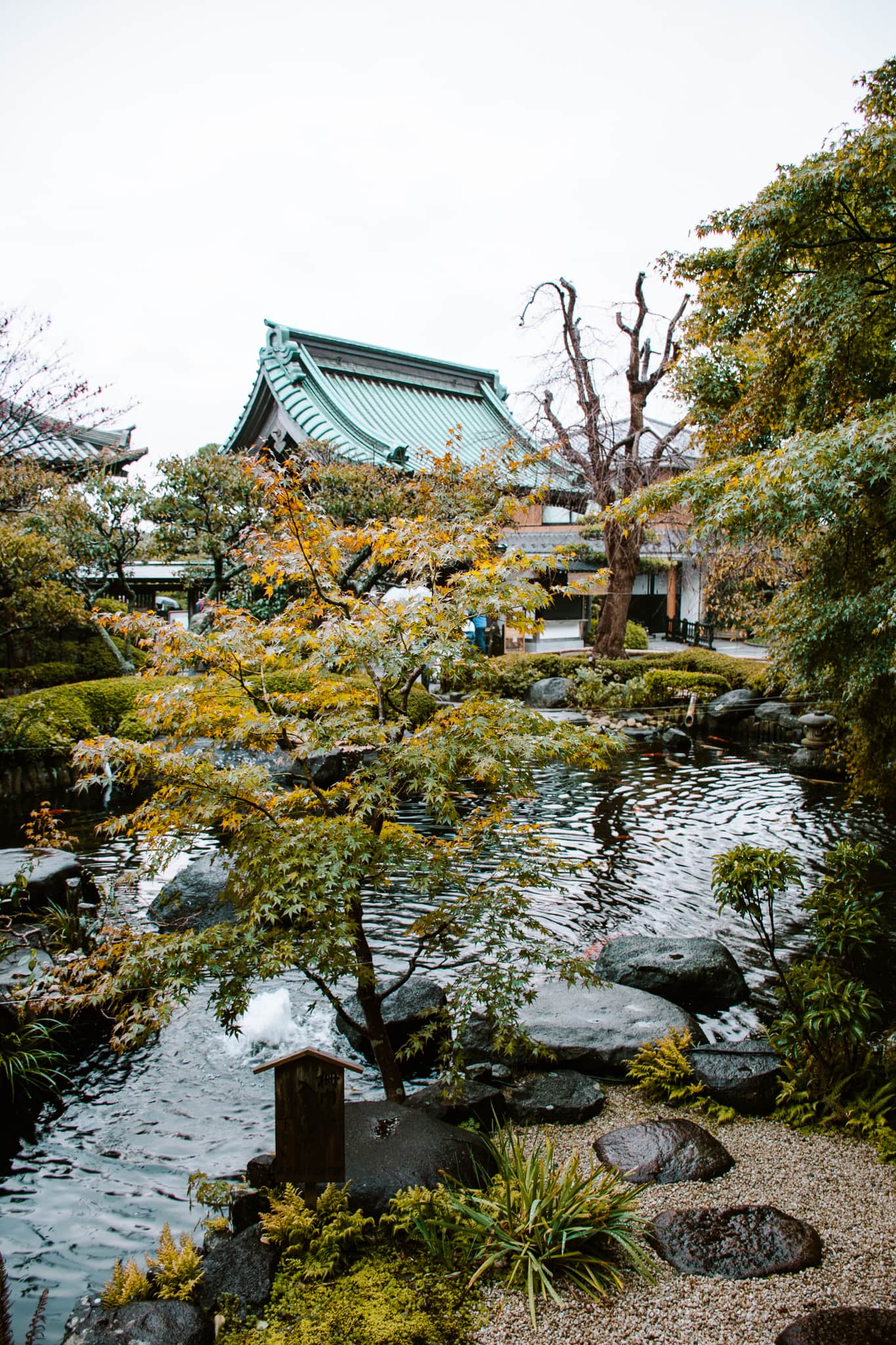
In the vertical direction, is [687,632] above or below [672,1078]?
above

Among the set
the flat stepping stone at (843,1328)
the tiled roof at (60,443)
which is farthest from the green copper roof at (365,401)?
the flat stepping stone at (843,1328)

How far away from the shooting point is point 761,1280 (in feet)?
11.2

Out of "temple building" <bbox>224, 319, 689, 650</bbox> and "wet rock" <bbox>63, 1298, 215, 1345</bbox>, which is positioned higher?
"temple building" <bbox>224, 319, 689, 650</bbox>

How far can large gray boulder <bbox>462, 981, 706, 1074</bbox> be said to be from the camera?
5535 millimetres

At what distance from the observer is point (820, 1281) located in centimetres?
339

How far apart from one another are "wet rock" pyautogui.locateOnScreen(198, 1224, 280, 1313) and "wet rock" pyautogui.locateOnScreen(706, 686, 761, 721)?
17.0 meters

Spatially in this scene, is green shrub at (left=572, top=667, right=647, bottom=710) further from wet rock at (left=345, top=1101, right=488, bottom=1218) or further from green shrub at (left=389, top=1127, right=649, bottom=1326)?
green shrub at (left=389, top=1127, right=649, bottom=1326)

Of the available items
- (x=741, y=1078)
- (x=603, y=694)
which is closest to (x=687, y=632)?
(x=603, y=694)

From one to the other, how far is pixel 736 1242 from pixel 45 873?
21.4ft

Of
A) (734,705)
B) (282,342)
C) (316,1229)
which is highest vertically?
(282,342)

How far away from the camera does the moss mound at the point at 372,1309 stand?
314 cm

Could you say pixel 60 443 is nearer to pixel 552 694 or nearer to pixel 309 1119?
pixel 552 694

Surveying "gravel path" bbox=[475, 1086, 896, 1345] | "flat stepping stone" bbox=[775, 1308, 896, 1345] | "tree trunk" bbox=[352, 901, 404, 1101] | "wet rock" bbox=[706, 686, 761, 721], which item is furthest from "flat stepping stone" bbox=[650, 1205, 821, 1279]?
"wet rock" bbox=[706, 686, 761, 721]

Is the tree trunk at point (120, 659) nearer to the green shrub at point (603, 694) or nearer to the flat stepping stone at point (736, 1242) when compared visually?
the green shrub at point (603, 694)
